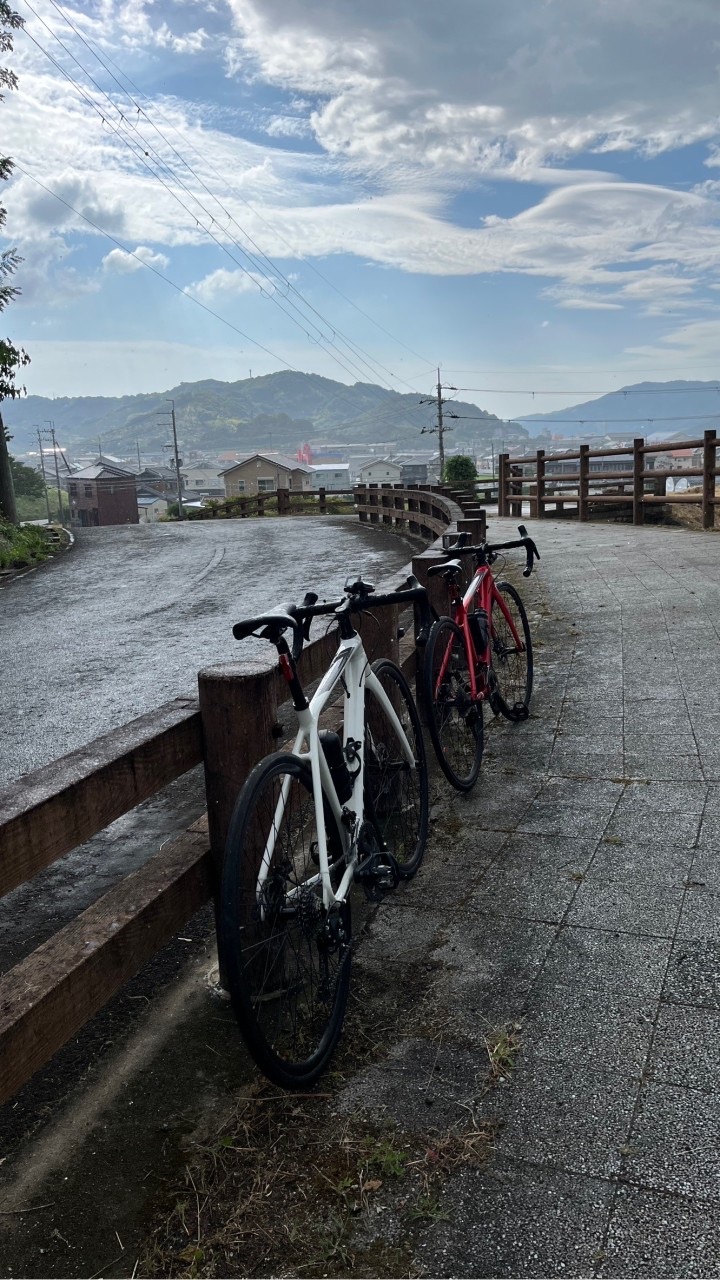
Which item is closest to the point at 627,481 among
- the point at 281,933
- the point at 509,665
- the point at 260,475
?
the point at 509,665

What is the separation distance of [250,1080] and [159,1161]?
356 mm

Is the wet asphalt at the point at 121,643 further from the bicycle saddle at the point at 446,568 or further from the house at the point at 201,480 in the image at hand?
the house at the point at 201,480

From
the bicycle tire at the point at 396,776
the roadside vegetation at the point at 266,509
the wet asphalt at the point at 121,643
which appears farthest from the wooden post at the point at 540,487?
the bicycle tire at the point at 396,776

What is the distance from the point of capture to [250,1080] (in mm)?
2588

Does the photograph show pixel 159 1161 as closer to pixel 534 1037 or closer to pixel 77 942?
pixel 77 942

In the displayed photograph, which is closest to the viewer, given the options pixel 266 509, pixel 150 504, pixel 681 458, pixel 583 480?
Result: pixel 583 480

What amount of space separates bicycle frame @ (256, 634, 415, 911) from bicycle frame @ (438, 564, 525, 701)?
1178 millimetres

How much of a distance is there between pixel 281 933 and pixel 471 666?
2399 mm

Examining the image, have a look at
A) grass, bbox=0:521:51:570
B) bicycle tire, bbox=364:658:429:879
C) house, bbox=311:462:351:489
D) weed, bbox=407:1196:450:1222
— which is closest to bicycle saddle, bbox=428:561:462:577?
bicycle tire, bbox=364:658:429:879

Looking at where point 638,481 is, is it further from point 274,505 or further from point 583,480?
point 274,505

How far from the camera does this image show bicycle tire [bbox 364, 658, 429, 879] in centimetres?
351

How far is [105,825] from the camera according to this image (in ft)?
8.29

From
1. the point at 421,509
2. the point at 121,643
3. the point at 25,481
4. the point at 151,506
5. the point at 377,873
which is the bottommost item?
the point at 151,506

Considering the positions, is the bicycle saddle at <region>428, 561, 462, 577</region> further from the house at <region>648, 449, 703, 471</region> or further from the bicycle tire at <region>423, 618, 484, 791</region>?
the house at <region>648, 449, 703, 471</region>
